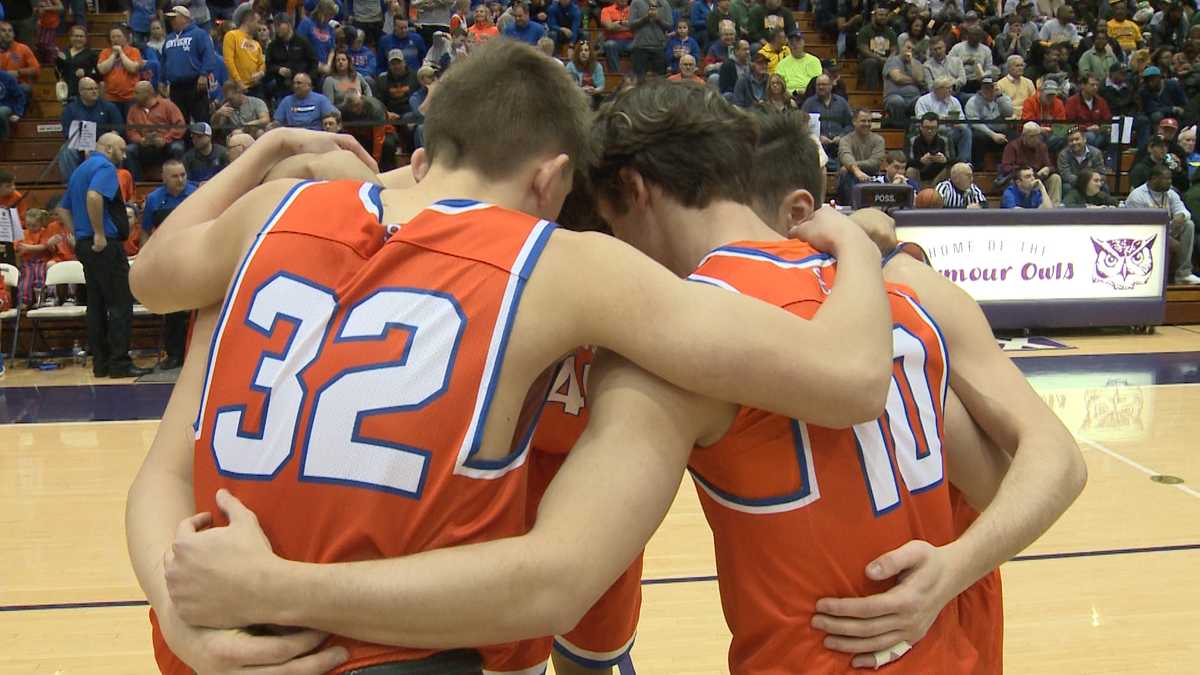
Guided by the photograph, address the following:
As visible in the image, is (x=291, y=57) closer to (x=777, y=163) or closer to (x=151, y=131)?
(x=151, y=131)

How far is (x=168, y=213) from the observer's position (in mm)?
9625

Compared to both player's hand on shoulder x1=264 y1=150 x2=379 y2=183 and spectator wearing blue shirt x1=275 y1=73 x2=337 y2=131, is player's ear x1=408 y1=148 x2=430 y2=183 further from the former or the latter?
spectator wearing blue shirt x1=275 y1=73 x2=337 y2=131

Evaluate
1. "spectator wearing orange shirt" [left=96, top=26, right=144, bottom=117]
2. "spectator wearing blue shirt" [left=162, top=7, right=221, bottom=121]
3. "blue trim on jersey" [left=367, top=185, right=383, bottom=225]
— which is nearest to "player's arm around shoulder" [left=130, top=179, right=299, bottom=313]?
"blue trim on jersey" [left=367, top=185, right=383, bottom=225]

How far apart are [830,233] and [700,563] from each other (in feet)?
10.7

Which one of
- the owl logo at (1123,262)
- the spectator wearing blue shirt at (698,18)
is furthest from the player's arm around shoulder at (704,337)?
the spectator wearing blue shirt at (698,18)

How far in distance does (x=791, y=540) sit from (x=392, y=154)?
11.4 m

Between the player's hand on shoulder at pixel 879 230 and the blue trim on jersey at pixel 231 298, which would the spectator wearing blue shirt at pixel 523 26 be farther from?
the blue trim on jersey at pixel 231 298

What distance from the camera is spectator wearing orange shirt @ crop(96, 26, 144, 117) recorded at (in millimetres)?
12773

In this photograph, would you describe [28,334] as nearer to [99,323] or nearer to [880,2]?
[99,323]

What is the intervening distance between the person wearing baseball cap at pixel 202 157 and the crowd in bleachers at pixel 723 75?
0.08 ft

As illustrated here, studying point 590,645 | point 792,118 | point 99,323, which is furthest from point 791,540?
point 99,323

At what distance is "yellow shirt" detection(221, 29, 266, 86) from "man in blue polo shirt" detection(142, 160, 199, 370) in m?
3.68

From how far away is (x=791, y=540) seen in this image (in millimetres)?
1587

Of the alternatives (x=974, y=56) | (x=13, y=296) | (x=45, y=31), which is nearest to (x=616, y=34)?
(x=974, y=56)
